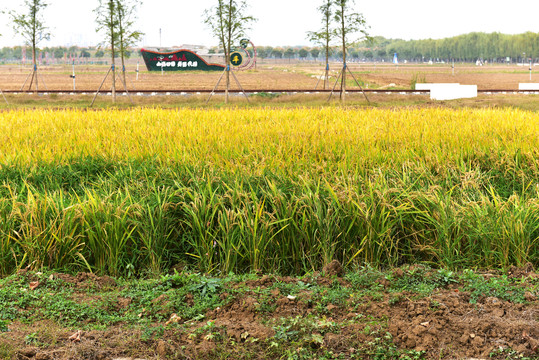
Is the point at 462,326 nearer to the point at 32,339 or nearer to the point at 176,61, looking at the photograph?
the point at 32,339

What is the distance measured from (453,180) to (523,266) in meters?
1.71

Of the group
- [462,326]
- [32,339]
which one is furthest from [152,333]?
[462,326]

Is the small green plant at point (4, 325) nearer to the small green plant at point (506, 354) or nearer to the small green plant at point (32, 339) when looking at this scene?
the small green plant at point (32, 339)

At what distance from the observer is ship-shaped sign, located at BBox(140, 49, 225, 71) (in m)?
56.7

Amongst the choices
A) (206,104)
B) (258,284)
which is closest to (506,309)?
(258,284)

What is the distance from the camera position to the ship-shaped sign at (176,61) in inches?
2233

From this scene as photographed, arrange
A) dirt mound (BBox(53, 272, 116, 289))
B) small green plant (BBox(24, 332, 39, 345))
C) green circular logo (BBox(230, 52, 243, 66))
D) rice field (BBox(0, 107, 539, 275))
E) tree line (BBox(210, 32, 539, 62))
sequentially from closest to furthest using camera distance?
1. small green plant (BBox(24, 332, 39, 345))
2. dirt mound (BBox(53, 272, 116, 289))
3. rice field (BBox(0, 107, 539, 275))
4. green circular logo (BBox(230, 52, 243, 66))
5. tree line (BBox(210, 32, 539, 62))

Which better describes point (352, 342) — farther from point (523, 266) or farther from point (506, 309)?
point (523, 266)

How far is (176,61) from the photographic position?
57375 millimetres

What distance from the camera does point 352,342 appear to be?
3080 mm

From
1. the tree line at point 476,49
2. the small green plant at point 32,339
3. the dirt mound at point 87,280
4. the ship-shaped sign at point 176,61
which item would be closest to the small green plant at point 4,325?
the small green plant at point 32,339

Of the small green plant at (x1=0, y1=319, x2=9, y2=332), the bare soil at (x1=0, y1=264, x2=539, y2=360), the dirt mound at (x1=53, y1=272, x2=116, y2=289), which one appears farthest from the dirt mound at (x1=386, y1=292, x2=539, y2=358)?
the small green plant at (x1=0, y1=319, x2=9, y2=332)

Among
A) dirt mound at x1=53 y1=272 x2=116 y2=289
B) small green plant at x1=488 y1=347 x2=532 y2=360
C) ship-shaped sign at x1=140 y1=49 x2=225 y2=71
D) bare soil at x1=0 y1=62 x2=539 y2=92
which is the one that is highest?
ship-shaped sign at x1=140 y1=49 x2=225 y2=71

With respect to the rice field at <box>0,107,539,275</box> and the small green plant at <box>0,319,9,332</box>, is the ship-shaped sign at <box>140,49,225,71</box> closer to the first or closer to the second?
→ the rice field at <box>0,107,539,275</box>
